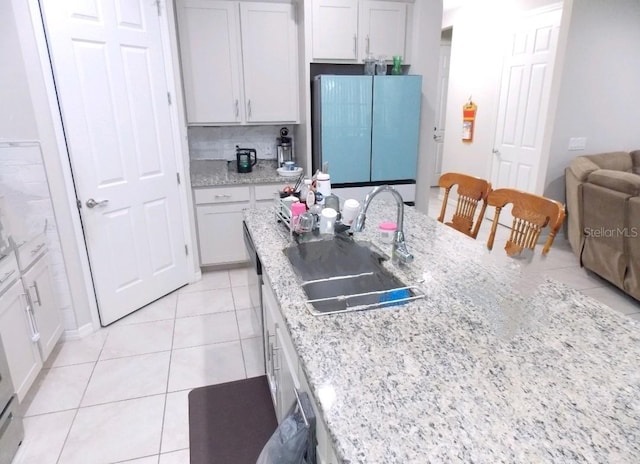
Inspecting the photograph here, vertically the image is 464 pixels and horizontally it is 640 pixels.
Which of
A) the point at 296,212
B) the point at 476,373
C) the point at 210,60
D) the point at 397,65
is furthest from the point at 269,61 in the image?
the point at 476,373

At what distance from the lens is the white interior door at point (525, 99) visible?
3.99 metres

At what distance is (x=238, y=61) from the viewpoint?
11.0 feet

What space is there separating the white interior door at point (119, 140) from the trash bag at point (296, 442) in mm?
2205

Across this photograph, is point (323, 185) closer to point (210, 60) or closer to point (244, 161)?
point (244, 161)

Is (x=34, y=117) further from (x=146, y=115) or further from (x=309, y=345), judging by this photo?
(x=309, y=345)

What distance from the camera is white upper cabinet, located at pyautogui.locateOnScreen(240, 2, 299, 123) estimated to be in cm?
333

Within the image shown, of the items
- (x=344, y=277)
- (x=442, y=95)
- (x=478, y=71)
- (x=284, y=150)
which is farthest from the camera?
(x=442, y=95)

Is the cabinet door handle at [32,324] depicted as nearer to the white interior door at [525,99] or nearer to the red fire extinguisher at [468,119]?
the white interior door at [525,99]

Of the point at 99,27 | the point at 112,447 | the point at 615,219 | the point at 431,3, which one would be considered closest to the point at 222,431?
the point at 112,447

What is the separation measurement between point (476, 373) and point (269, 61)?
10.6 ft

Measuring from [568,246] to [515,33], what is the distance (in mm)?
2456

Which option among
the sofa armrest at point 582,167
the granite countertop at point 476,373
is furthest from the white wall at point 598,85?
the granite countertop at point 476,373

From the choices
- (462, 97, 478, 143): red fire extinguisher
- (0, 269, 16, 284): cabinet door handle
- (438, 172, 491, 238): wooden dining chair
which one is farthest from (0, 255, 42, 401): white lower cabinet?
(462, 97, 478, 143): red fire extinguisher

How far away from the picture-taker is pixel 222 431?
1895 mm
